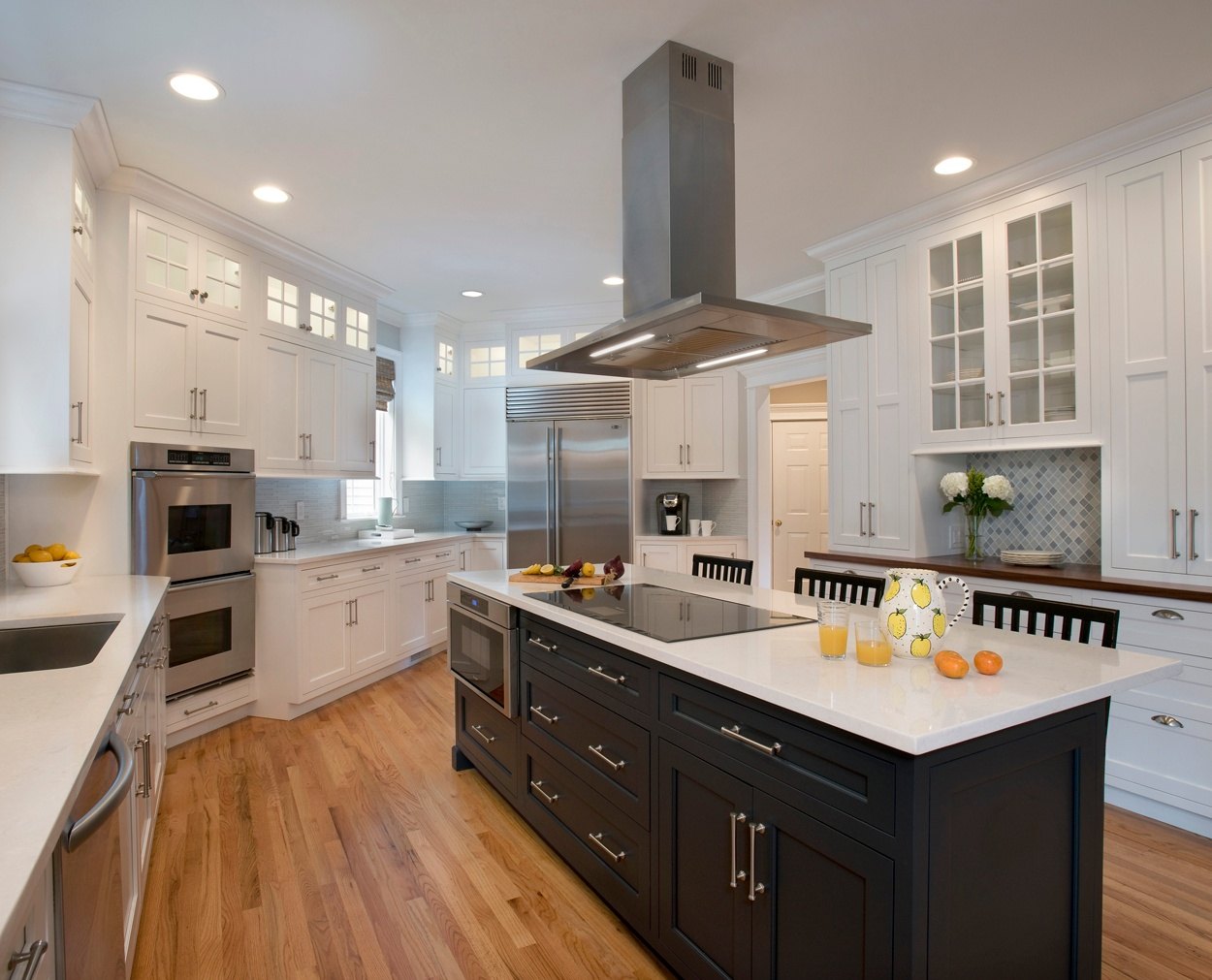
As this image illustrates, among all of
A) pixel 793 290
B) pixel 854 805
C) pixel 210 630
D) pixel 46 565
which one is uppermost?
pixel 793 290

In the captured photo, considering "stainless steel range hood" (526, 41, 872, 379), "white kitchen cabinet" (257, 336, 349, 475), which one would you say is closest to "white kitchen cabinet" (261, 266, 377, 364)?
"white kitchen cabinet" (257, 336, 349, 475)

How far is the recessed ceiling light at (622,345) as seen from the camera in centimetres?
236

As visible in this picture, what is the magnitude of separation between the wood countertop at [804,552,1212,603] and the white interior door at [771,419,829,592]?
9.65ft

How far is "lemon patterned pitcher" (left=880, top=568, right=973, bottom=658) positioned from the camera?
162 cm

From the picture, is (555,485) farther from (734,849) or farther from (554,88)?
(734,849)

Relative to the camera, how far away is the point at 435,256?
426 centimetres

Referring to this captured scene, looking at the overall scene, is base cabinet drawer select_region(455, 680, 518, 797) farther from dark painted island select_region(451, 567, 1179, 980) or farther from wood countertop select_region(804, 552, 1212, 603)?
wood countertop select_region(804, 552, 1212, 603)

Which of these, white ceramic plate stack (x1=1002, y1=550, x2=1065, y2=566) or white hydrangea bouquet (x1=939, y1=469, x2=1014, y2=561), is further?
white hydrangea bouquet (x1=939, y1=469, x2=1014, y2=561)

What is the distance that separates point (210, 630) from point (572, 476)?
2.78 metres

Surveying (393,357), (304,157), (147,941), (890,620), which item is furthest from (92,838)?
(393,357)

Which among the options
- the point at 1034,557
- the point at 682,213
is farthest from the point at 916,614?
the point at 1034,557

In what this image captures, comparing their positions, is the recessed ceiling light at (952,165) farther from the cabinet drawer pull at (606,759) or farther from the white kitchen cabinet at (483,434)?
the white kitchen cabinet at (483,434)

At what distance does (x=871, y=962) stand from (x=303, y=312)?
4291 millimetres

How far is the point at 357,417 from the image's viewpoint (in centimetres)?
466
